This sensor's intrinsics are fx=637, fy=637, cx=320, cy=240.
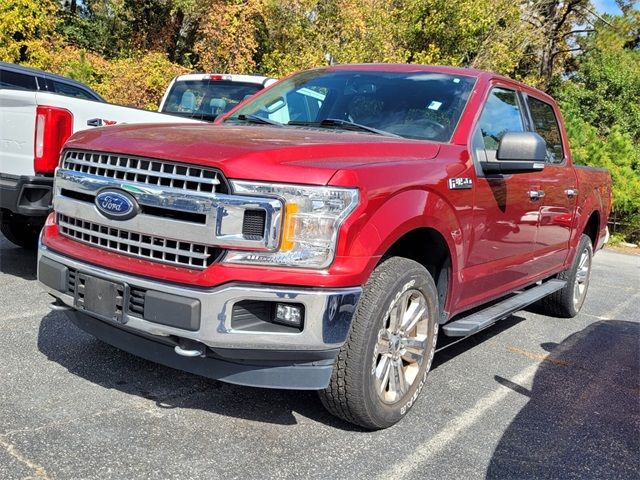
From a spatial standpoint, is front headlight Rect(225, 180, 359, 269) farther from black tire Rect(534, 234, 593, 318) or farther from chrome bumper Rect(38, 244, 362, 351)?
black tire Rect(534, 234, 593, 318)

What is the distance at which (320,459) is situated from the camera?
2879 millimetres

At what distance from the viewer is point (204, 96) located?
8609 mm

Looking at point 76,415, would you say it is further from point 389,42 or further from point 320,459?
point 389,42

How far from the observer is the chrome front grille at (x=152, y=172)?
107 inches

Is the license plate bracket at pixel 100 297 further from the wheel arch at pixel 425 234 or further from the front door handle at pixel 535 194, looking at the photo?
the front door handle at pixel 535 194

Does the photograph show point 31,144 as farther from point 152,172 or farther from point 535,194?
point 535,194

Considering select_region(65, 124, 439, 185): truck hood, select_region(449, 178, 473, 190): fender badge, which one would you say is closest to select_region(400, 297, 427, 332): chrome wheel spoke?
select_region(449, 178, 473, 190): fender badge

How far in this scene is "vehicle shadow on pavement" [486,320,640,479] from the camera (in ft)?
10.1

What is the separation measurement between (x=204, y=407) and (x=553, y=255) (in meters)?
3.26

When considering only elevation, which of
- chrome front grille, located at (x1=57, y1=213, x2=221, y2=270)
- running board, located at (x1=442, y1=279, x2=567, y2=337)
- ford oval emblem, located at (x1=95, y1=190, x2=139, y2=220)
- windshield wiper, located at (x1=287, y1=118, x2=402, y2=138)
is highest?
windshield wiper, located at (x1=287, y1=118, x2=402, y2=138)

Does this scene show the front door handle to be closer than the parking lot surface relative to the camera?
No

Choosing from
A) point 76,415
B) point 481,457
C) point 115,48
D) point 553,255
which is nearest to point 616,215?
point 553,255

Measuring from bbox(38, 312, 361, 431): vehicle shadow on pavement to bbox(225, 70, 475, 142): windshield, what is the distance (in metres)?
1.62

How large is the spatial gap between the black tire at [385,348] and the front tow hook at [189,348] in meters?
0.63
